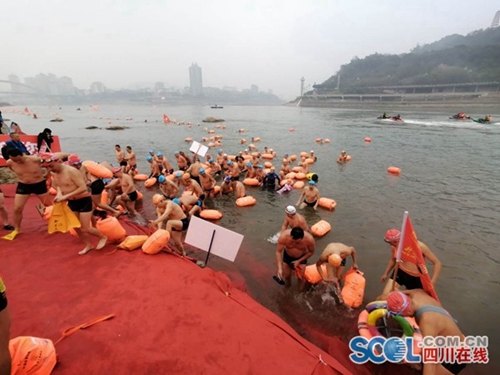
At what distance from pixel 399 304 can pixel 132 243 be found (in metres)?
5.02

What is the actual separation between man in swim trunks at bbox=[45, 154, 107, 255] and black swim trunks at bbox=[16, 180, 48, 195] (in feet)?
3.39

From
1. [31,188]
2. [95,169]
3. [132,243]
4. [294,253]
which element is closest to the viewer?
[132,243]

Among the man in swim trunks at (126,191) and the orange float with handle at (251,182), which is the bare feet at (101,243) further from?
the orange float with handle at (251,182)

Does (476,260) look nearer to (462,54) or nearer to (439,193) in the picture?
(439,193)

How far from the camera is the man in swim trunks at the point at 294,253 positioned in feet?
18.7

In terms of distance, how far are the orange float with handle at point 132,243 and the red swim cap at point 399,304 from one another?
4.79 meters

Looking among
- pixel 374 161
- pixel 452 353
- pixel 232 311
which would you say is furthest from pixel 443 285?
pixel 374 161

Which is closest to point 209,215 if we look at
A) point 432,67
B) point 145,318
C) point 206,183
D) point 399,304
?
point 206,183

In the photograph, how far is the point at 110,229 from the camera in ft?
18.7

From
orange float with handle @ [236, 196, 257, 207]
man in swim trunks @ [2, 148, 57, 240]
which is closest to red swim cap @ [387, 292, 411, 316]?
man in swim trunks @ [2, 148, 57, 240]

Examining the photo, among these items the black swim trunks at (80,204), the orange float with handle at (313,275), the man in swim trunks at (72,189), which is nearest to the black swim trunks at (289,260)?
the orange float with handle at (313,275)

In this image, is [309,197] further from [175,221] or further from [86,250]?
[86,250]

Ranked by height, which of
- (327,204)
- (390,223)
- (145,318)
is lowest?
(390,223)

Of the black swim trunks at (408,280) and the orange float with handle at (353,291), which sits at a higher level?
the black swim trunks at (408,280)
